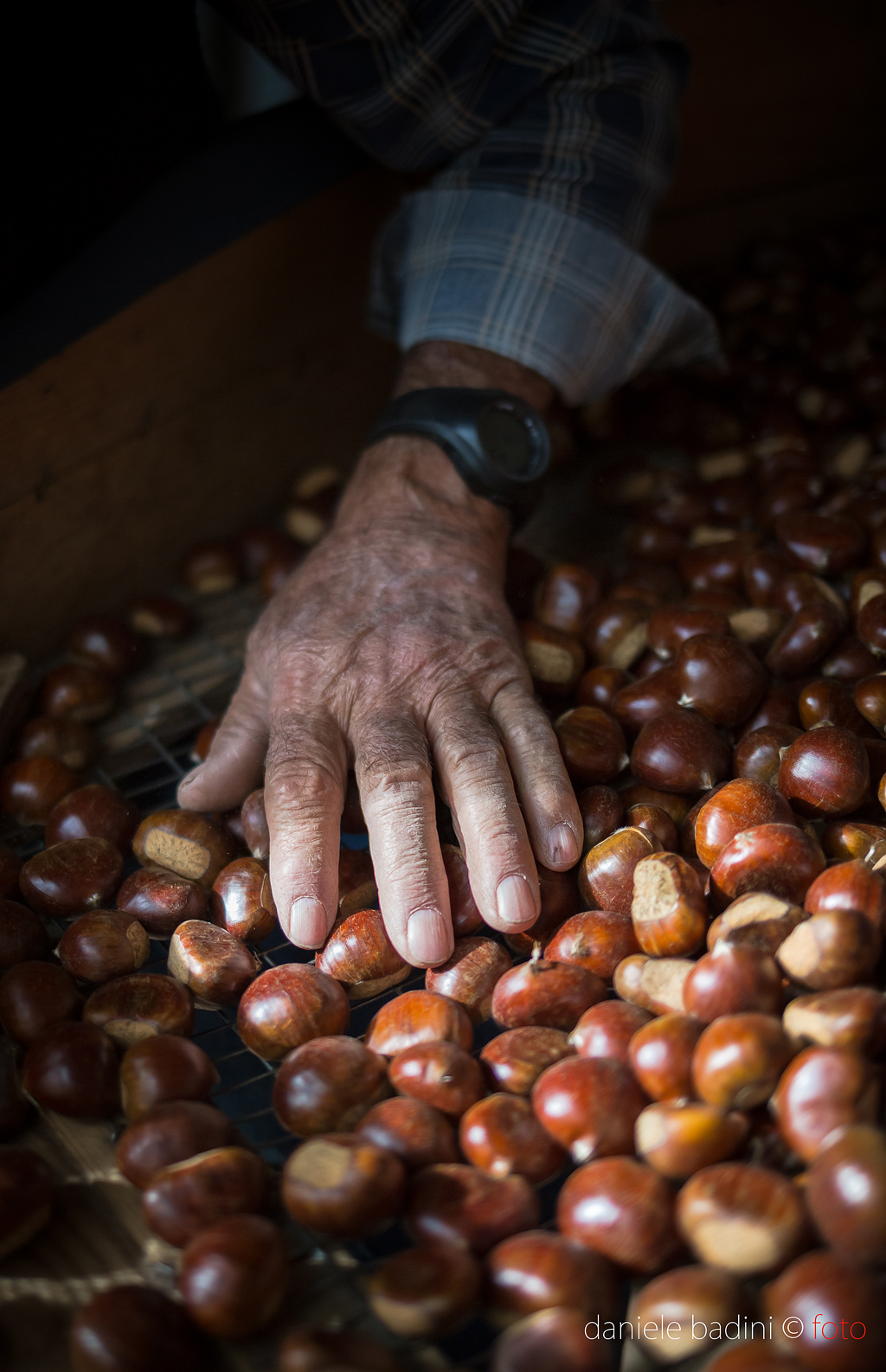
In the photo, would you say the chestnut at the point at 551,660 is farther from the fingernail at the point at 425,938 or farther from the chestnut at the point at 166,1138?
the chestnut at the point at 166,1138

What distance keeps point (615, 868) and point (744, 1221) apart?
1.25ft

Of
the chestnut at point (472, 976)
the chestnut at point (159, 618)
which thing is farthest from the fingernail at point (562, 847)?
the chestnut at point (159, 618)

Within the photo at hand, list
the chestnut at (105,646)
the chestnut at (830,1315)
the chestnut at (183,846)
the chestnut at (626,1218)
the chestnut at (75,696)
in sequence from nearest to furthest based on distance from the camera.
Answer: the chestnut at (830,1315) → the chestnut at (626,1218) → the chestnut at (183,846) → the chestnut at (75,696) → the chestnut at (105,646)

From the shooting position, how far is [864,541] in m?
1.54

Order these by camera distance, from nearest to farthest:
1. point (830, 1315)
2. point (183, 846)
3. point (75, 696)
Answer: point (830, 1315) → point (183, 846) → point (75, 696)

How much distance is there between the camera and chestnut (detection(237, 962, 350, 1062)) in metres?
Answer: 0.97

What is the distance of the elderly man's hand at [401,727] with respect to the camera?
1.05 meters

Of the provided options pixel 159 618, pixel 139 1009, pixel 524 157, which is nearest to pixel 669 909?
pixel 139 1009

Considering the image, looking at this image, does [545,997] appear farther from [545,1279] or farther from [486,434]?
[486,434]

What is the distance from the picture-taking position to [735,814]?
107cm

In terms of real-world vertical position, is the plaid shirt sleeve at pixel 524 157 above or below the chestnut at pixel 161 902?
above

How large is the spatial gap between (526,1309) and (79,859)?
68 centimetres

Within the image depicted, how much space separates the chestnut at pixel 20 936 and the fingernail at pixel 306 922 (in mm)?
271

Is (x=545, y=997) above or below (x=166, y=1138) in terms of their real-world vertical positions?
below
